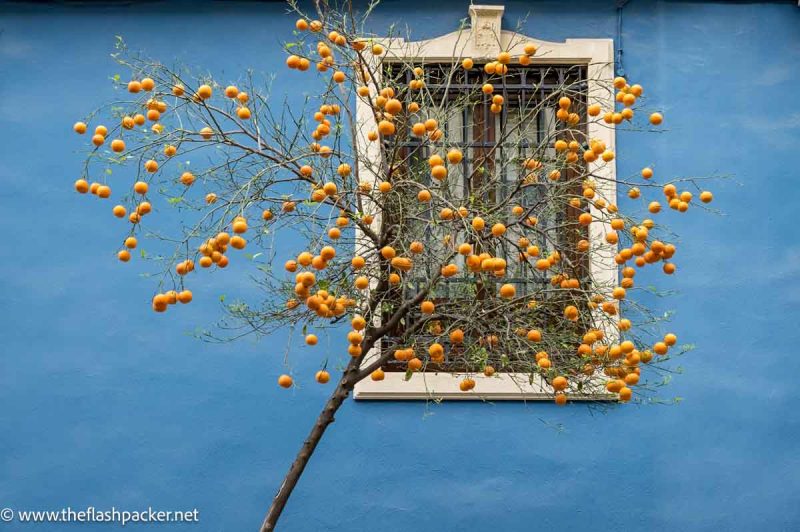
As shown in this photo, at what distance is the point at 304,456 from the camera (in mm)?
4059

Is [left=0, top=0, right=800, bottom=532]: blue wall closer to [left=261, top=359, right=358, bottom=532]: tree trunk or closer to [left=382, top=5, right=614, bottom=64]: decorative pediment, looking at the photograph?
[left=382, top=5, right=614, bottom=64]: decorative pediment

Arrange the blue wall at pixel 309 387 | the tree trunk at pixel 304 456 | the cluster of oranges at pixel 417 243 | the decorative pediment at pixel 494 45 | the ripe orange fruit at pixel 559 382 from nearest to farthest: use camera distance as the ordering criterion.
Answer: the cluster of oranges at pixel 417 243 → the ripe orange fruit at pixel 559 382 → the tree trunk at pixel 304 456 → the blue wall at pixel 309 387 → the decorative pediment at pixel 494 45

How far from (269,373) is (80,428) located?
113 centimetres

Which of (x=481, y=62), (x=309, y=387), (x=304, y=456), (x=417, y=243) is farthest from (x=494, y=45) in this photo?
(x=304, y=456)

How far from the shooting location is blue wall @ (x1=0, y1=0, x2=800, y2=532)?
19.1 ft

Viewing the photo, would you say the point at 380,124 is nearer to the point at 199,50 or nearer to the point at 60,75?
the point at 199,50

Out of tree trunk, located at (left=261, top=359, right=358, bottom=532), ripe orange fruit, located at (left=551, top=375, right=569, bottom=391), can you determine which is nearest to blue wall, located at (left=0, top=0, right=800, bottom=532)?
tree trunk, located at (left=261, top=359, right=358, bottom=532)

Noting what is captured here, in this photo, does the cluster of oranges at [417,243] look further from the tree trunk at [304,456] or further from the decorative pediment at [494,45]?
the decorative pediment at [494,45]

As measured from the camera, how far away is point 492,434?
5.88 m

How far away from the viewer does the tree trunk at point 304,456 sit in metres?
4.03

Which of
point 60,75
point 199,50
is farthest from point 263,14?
point 60,75

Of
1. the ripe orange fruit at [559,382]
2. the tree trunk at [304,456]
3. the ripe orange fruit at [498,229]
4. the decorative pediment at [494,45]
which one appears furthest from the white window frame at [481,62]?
the ripe orange fruit at [498,229]

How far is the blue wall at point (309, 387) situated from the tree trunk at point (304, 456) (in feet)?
5.85

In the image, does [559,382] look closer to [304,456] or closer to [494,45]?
[304,456]
